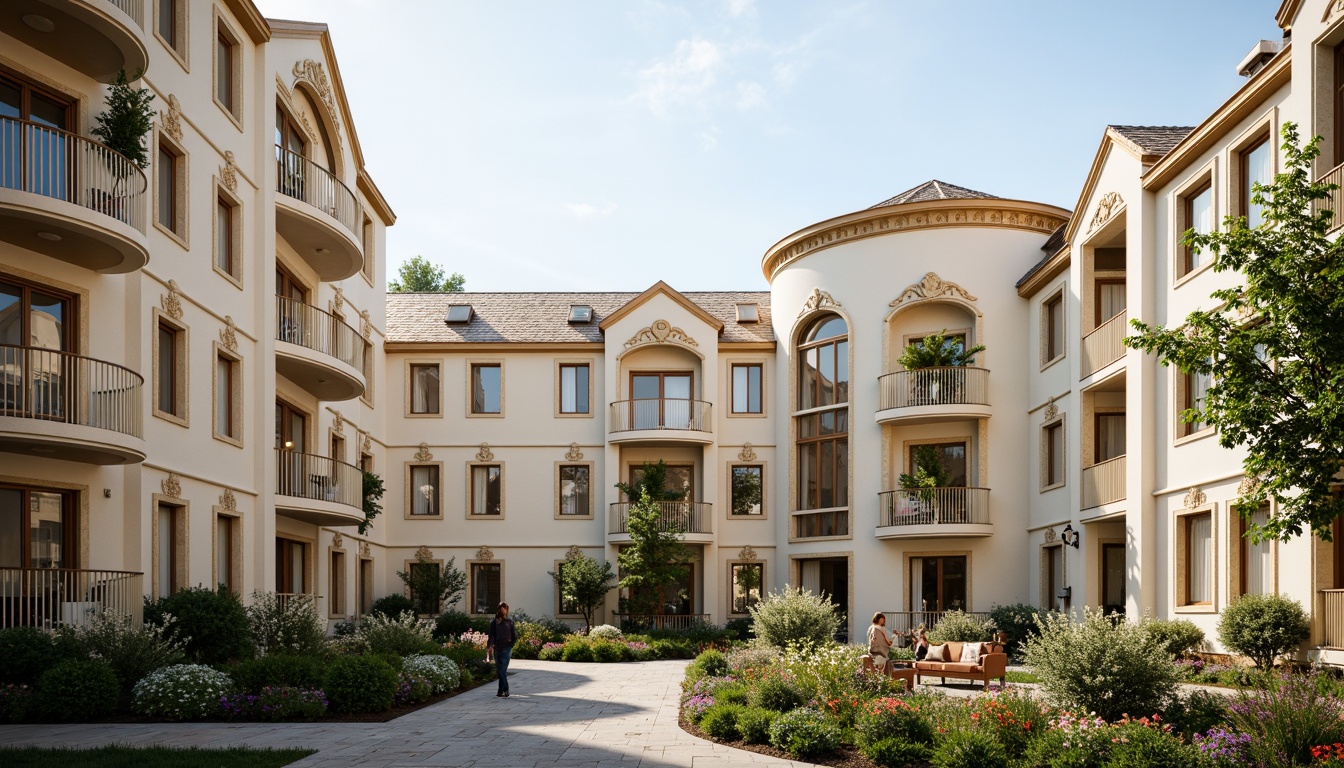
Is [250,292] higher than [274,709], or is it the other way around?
[250,292]

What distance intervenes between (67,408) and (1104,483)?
20114 mm

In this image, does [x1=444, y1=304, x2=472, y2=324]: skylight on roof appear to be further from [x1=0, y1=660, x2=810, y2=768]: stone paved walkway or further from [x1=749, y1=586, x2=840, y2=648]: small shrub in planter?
[x1=0, y1=660, x2=810, y2=768]: stone paved walkway

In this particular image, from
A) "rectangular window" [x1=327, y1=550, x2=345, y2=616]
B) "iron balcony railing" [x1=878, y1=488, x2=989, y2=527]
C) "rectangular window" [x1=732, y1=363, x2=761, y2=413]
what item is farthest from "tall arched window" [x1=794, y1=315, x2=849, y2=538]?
"rectangular window" [x1=327, y1=550, x2=345, y2=616]

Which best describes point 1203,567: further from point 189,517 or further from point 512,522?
point 512,522

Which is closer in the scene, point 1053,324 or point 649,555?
point 1053,324

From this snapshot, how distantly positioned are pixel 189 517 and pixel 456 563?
1618cm

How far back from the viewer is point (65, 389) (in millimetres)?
15594

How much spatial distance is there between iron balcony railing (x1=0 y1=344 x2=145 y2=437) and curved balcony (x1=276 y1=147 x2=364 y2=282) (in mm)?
7153

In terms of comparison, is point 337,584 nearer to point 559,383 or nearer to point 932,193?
point 559,383

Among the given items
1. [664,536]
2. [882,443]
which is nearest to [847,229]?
[882,443]

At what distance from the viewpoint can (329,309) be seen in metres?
28.0

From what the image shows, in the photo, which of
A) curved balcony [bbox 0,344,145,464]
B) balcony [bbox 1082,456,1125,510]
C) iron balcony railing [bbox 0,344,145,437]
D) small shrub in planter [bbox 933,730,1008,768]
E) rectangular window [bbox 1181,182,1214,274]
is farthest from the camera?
balcony [bbox 1082,456,1125,510]

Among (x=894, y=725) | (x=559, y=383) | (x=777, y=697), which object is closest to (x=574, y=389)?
(x=559, y=383)

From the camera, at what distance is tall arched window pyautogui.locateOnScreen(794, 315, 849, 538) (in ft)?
108
